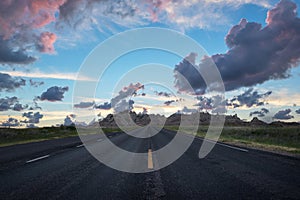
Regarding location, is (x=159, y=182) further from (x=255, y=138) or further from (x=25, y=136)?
(x=25, y=136)

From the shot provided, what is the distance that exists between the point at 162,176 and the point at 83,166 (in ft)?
10.2

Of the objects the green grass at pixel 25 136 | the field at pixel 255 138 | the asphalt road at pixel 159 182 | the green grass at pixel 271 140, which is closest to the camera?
the asphalt road at pixel 159 182

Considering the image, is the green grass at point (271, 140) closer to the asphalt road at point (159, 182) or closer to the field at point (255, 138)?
the field at point (255, 138)

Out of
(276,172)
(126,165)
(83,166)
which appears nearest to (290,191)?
(276,172)

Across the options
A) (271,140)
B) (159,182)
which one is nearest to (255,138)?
(271,140)

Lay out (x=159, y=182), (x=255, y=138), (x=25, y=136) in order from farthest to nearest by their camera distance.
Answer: (x=25, y=136), (x=255, y=138), (x=159, y=182)

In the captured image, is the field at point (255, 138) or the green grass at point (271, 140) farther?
the field at point (255, 138)

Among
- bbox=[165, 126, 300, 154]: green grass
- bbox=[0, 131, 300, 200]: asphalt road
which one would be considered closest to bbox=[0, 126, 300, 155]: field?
bbox=[165, 126, 300, 154]: green grass

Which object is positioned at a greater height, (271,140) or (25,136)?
(271,140)

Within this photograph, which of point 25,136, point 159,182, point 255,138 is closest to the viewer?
point 159,182

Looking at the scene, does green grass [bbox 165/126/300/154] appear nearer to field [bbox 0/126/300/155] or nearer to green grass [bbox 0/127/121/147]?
field [bbox 0/126/300/155]

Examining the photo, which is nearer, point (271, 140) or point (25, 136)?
point (271, 140)

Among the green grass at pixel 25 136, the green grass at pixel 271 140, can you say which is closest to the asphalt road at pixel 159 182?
the green grass at pixel 271 140

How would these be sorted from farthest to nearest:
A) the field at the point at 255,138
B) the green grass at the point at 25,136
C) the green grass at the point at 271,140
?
the green grass at the point at 25,136
the field at the point at 255,138
the green grass at the point at 271,140
